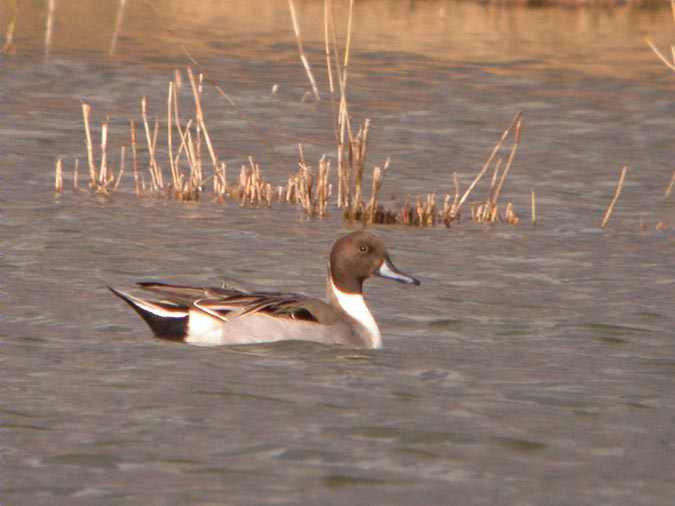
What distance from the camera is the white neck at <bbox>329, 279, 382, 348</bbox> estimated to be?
8.67m

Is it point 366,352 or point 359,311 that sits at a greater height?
point 359,311

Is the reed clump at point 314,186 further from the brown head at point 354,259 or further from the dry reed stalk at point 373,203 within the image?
the brown head at point 354,259

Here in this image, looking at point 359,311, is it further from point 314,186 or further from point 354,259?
point 314,186

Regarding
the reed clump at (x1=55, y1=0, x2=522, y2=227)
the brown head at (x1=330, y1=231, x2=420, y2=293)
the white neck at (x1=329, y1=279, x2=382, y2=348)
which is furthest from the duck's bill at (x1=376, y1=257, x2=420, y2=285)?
the reed clump at (x1=55, y1=0, x2=522, y2=227)

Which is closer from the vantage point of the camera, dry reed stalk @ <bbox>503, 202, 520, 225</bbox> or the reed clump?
the reed clump

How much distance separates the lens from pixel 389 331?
927 centimetres

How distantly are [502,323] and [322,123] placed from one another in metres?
10.1

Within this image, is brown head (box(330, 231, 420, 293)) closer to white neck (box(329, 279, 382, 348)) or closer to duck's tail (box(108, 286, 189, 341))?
white neck (box(329, 279, 382, 348))

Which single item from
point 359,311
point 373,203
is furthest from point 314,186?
point 359,311

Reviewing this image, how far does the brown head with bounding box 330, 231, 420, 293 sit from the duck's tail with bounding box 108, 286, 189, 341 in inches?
36.5

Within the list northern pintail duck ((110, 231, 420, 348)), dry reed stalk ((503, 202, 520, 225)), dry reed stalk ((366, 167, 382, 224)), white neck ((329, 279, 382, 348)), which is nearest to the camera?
northern pintail duck ((110, 231, 420, 348))

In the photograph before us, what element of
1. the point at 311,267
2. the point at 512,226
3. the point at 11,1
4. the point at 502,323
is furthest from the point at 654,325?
the point at 11,1

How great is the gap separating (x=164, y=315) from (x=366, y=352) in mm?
1030

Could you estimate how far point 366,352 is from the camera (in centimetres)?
857
